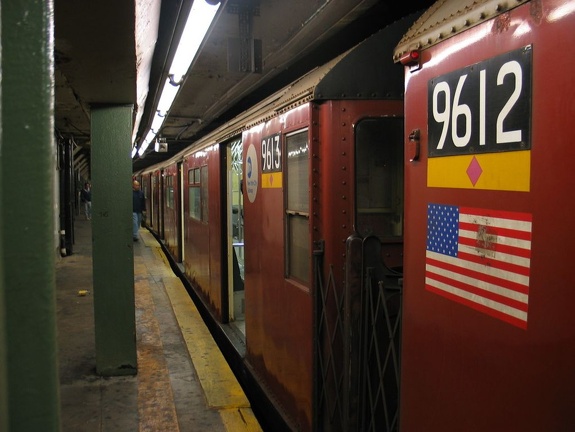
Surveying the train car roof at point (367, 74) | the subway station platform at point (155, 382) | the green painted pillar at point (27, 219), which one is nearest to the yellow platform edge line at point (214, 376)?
the subway station platform at point (155, 382)

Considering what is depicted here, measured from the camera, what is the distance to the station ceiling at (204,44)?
2.75 metres

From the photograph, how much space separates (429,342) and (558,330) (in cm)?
63

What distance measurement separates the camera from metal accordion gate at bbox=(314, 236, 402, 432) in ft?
8.99

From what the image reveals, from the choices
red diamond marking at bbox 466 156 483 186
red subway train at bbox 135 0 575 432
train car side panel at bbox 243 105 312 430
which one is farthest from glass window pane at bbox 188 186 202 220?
red diamond marking at bbox 466 156 483 186

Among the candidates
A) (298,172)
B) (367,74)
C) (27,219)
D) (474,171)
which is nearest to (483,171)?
(474,171)

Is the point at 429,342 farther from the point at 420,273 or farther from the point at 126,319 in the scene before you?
the point at 126,319

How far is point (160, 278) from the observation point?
32.7 feet

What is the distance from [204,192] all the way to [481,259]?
6.09m

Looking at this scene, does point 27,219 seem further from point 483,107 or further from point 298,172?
point 298,172

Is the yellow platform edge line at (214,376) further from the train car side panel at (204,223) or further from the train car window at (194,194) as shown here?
the train car window at (194,194)

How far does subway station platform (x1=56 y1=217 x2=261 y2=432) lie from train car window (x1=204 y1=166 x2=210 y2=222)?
1388 millimetres

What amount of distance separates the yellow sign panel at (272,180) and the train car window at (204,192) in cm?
A: 316

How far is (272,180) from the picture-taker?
3908 mm

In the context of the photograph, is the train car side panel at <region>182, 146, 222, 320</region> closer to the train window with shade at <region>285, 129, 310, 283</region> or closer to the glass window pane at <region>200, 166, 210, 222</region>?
the glass window pane at <region>200, 166, 210, 222</region>
